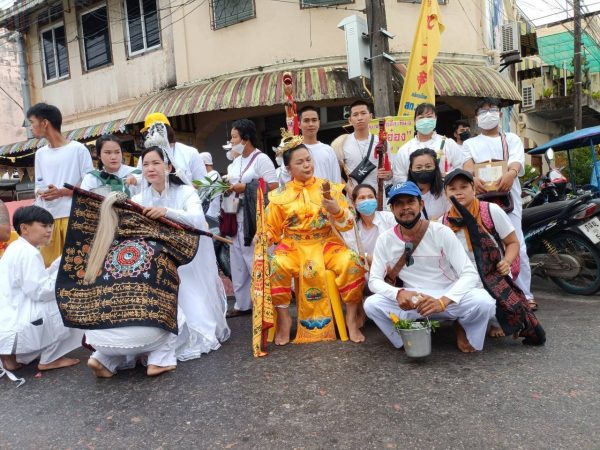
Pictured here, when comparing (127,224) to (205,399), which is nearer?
(205,399)

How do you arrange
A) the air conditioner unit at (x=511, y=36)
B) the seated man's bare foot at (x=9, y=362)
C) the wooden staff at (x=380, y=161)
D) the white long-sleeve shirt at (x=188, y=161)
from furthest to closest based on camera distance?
the air conditioner unit at (x=511, y=36), the white long-sleeve shirt at (x=188, y=161), the wooden staff at (x=380, y=161), the seated man's bare foot at (x=9, y=362)

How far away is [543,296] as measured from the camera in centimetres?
518

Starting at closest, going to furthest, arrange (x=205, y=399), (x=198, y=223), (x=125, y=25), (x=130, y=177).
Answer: (x=205, y=399)
(x=198, y=223)
(x=130, y=177)
(x=125, y=25)

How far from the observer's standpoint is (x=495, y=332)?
148 inches

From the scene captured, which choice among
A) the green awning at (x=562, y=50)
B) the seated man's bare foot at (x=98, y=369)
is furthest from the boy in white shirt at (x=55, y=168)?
the green awning at (x=562, y=50)

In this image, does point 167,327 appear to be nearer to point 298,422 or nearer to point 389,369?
point 298,422

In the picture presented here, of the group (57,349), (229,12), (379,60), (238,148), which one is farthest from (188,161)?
(229,12)

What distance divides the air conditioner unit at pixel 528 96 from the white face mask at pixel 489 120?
13690mm

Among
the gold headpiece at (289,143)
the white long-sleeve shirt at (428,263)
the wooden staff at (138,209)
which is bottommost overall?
the white long-sleeve shirt at (428,263)

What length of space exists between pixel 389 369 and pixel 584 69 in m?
22.2

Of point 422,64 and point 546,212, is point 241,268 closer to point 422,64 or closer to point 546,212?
point 546,212

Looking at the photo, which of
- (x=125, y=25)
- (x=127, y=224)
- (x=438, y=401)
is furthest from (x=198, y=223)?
(x=125, y=25)

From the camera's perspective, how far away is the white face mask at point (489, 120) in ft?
15.1

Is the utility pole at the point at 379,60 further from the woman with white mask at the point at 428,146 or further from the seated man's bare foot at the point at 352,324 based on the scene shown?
the seated man's bare foot at the point at 352,324
